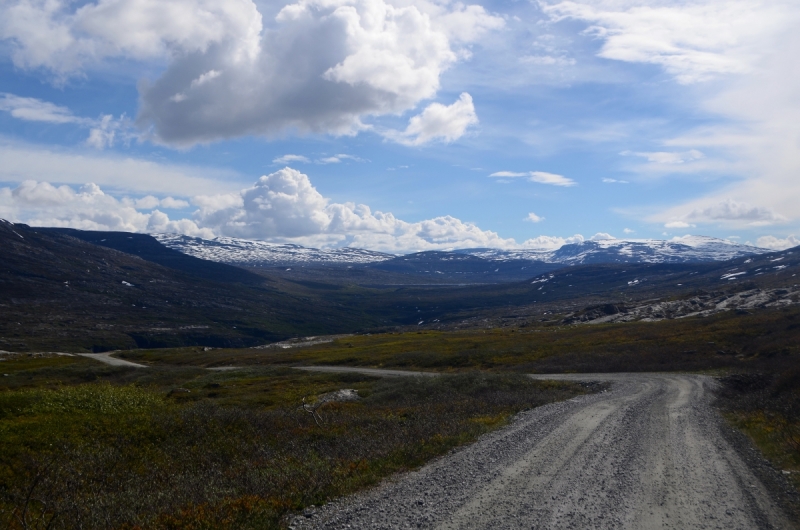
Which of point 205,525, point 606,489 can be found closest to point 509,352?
point 606,489

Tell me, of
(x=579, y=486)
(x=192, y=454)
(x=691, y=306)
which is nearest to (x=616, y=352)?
(x=579, y=486)

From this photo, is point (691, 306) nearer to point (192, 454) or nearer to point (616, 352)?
point (616, 352)

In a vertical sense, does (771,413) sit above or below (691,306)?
above

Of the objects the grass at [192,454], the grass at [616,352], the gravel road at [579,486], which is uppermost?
the gravel road at [579,486]

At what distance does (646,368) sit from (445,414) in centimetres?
3543

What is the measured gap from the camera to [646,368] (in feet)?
169

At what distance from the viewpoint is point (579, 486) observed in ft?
44.2

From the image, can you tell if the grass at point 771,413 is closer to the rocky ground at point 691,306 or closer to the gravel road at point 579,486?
the gravel road at point 579,486

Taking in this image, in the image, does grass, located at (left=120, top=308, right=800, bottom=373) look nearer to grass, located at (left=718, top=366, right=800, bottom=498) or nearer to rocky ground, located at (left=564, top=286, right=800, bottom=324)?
grass, located at (left=718, top=366, right=800, bottom=498)

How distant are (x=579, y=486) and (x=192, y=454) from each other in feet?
43.8

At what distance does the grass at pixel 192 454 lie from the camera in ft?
39.2

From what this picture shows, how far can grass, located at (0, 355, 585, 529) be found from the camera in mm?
11961

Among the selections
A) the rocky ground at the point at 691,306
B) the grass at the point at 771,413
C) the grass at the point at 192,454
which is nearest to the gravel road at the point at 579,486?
the grass at the point at 771,413

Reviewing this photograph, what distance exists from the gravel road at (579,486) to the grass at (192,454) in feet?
4.51
